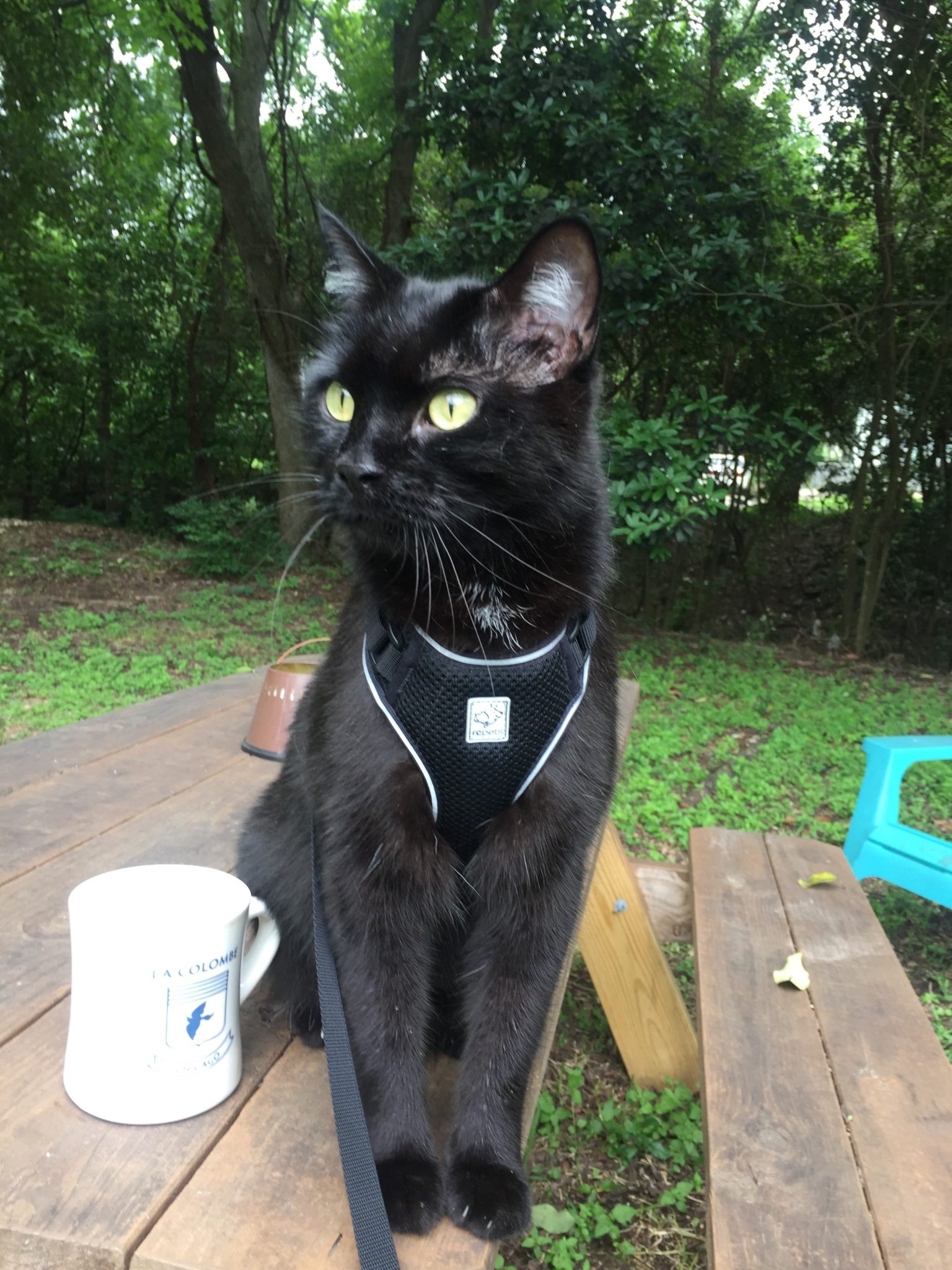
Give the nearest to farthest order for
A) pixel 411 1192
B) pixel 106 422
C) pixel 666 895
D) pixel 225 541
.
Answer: pixel 411 1192 < pixel 666 895 < pixel 225 541 < pixel 106 422

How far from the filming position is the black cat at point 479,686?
110 centimetres

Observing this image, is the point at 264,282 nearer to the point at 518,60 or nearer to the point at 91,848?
the point at 518,60

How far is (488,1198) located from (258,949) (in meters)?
0.40

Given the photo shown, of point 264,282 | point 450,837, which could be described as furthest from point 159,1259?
point 264,282

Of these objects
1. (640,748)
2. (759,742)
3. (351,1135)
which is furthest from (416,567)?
(759,742)

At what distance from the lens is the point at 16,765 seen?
73.3 inches

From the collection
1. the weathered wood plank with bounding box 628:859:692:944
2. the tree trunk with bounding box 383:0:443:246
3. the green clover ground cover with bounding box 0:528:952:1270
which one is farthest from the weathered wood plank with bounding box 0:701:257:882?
the tree trunk with bounding box 383:0:443:246

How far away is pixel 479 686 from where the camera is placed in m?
1.11

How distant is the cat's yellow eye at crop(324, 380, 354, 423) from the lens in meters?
1.28

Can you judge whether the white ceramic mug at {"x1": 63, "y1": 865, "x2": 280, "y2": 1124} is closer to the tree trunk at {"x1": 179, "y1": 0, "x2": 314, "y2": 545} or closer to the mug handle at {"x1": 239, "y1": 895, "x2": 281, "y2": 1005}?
the mug handle at {"x1": 239, "y1": 895, "x2": 281, "y2": 1005}

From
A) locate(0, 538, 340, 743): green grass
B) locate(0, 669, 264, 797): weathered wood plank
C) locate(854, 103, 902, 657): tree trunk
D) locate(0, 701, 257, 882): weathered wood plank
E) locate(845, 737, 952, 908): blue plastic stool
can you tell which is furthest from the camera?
locate(854, 103, 902, 657): tree trunk

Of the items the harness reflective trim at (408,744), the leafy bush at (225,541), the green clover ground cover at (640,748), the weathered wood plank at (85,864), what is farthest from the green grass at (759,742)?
the leafy bush at (225,541)

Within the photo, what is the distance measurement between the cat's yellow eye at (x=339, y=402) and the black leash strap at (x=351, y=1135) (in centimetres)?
75

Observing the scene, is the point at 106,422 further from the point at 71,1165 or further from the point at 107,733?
the point at 71,1165
